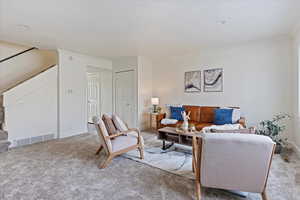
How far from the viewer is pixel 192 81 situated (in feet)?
16.1

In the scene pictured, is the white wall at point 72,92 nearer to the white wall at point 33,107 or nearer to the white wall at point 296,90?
the white wall at point 33,107

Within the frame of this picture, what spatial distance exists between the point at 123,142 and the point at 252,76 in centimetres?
344

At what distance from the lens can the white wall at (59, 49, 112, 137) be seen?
14.8ft

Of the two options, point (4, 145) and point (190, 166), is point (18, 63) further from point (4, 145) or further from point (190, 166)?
point (190, 166)

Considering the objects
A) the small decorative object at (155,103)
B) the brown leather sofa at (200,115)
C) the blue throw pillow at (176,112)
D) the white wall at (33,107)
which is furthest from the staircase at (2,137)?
the blue throw pillow at (176,112)

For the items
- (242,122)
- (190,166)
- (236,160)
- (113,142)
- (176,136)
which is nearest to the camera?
(236,160)

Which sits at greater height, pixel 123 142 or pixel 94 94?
pixel 94 94

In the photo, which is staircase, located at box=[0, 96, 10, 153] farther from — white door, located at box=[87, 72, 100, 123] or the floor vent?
white door, located at box=[87, 72, 100, 123]

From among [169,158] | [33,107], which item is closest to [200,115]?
[169,158]

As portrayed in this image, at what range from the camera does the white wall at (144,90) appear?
17.6 feet

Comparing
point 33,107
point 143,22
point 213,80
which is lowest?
point 33,107

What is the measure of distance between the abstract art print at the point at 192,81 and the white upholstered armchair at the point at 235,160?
3.36 meters

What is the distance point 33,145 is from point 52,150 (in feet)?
2.45

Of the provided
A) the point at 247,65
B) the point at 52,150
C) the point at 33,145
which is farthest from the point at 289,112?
the point at 33,145
